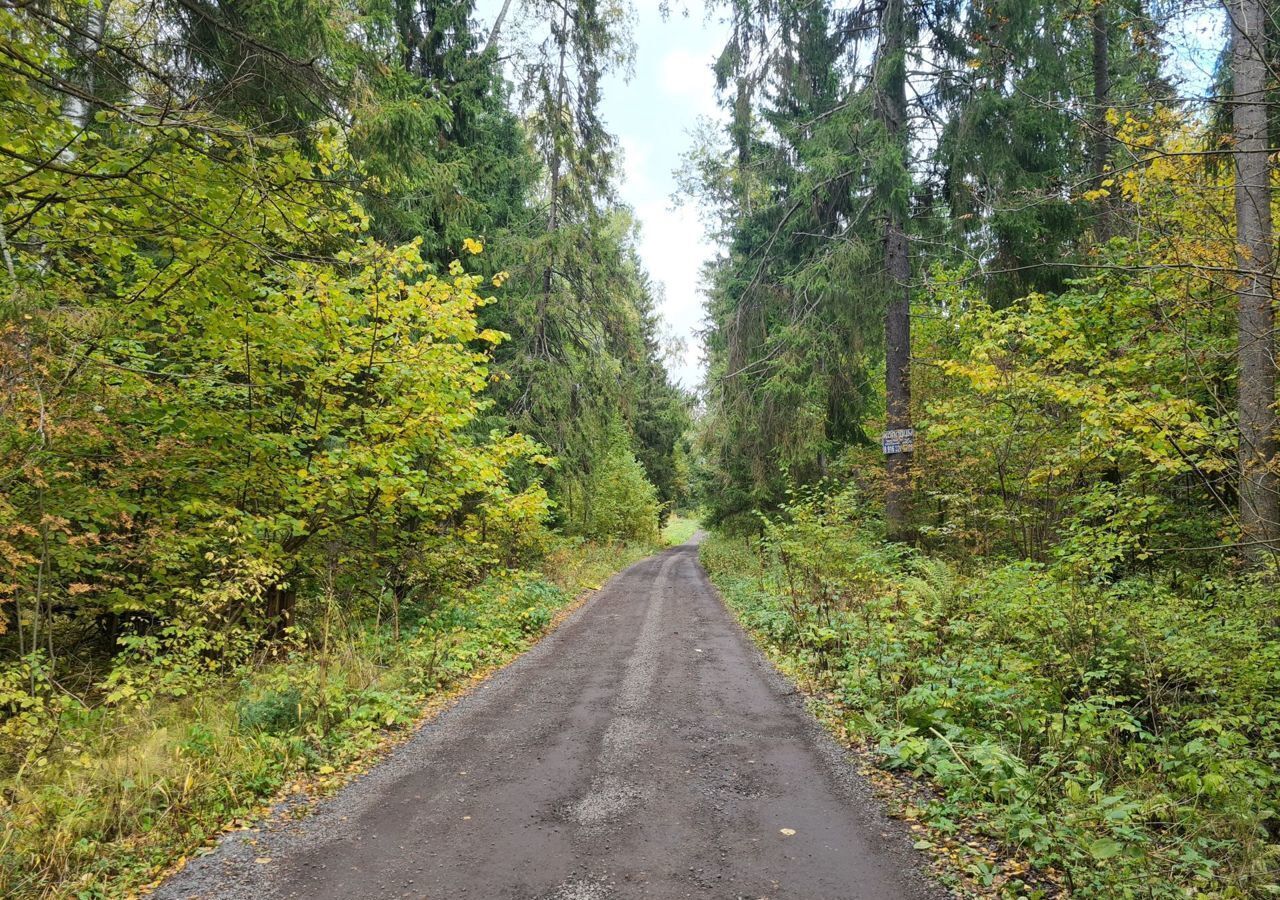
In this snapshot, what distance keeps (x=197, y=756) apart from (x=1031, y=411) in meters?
9.78

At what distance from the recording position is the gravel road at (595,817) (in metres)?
3.25

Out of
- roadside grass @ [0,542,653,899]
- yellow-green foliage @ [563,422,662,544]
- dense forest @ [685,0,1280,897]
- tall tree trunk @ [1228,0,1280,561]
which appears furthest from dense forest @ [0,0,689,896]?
yellow-green foliage @ [563,422,662,544]

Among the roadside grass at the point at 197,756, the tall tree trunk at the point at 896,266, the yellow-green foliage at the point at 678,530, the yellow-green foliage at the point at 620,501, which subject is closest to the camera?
the roadside grass at the point at 197,756

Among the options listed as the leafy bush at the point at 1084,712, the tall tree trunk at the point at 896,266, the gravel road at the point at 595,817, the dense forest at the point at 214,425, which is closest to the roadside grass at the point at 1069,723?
the leafy bush at the point at 1084,712

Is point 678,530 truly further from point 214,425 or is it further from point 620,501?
point 214,425

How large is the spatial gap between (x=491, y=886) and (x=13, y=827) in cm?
262

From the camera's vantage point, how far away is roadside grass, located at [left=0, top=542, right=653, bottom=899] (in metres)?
3.34

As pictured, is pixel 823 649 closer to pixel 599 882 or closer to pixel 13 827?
pixel 599 882

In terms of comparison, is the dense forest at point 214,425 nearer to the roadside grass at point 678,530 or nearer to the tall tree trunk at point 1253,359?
the tall tree trunk at point 1253,359

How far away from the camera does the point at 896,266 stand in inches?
440

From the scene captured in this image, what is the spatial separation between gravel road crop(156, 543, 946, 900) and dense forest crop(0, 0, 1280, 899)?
0.41 meters

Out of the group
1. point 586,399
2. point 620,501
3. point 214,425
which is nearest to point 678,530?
point 620,501

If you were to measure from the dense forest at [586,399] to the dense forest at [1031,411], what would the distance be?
0.06 m

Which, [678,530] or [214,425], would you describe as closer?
[214,425]
